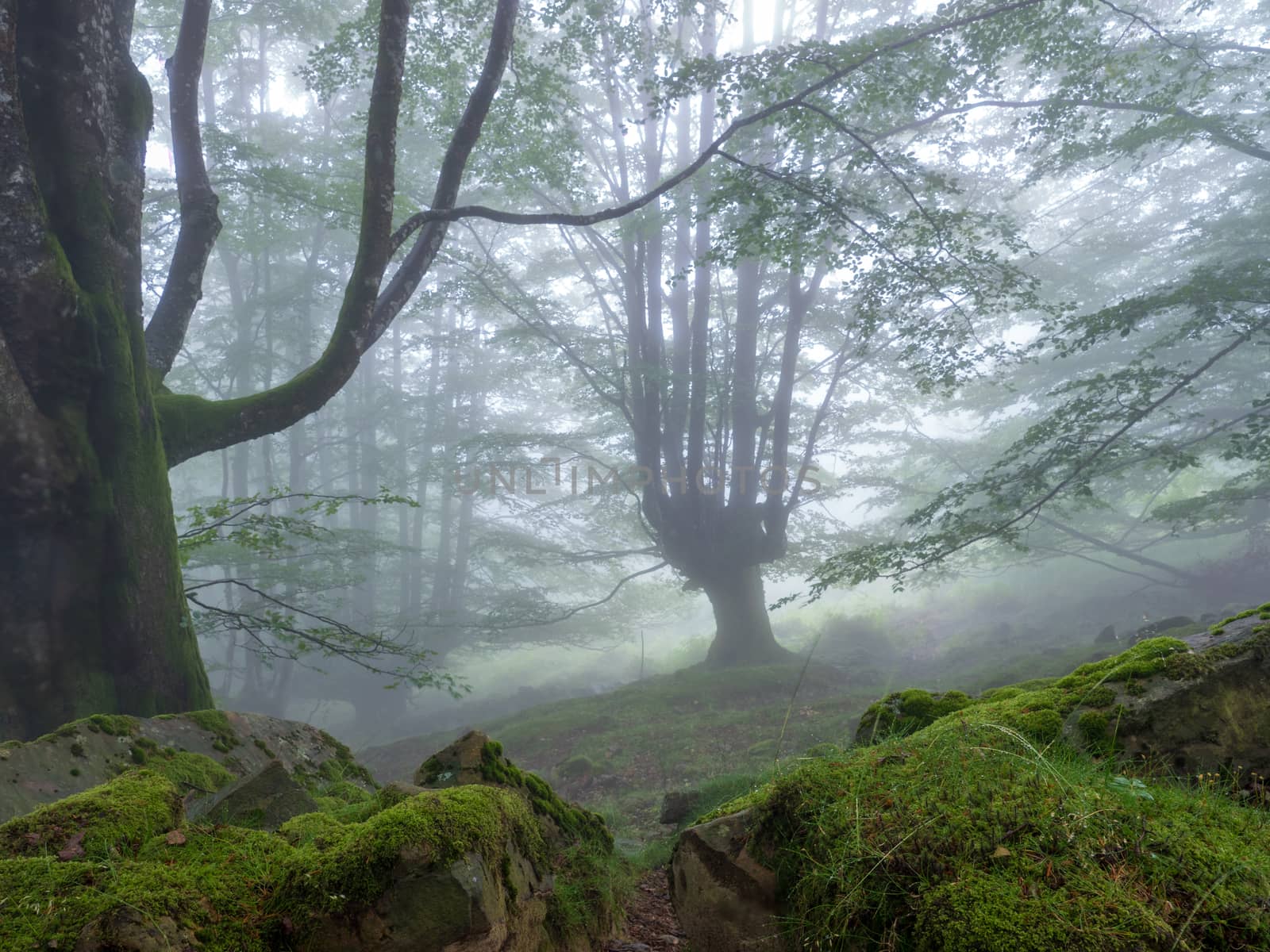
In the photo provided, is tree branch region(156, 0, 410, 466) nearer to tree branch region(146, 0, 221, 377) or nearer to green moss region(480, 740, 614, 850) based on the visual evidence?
tree branch region(146, 0, 221, 377)

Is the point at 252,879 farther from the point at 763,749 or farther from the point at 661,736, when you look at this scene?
the point at 661,736

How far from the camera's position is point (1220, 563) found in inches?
708

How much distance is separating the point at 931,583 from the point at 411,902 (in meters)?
18.3

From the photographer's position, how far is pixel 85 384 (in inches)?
197

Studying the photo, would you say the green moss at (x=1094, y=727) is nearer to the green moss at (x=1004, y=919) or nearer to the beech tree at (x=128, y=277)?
the green moss at (x=1004, y=919)

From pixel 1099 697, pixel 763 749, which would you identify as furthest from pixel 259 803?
pixel 763 749

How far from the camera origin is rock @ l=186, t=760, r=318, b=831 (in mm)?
2906

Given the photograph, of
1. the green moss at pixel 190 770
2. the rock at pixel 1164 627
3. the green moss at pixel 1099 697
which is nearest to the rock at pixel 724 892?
the green moss at pixel 1099 697

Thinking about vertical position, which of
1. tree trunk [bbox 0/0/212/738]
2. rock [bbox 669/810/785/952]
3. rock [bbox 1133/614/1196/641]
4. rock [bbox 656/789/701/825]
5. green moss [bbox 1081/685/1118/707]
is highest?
tree trunk [bbox 0/0/212/738]

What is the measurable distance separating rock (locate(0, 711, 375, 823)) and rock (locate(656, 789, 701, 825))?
233cm

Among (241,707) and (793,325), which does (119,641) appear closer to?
(793,325)

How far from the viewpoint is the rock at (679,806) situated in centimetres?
561

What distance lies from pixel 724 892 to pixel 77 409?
5334 millimetres

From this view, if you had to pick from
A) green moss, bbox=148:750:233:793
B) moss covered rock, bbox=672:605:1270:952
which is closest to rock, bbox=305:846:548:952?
moss covered rock, bbox=672:605:1270:952
